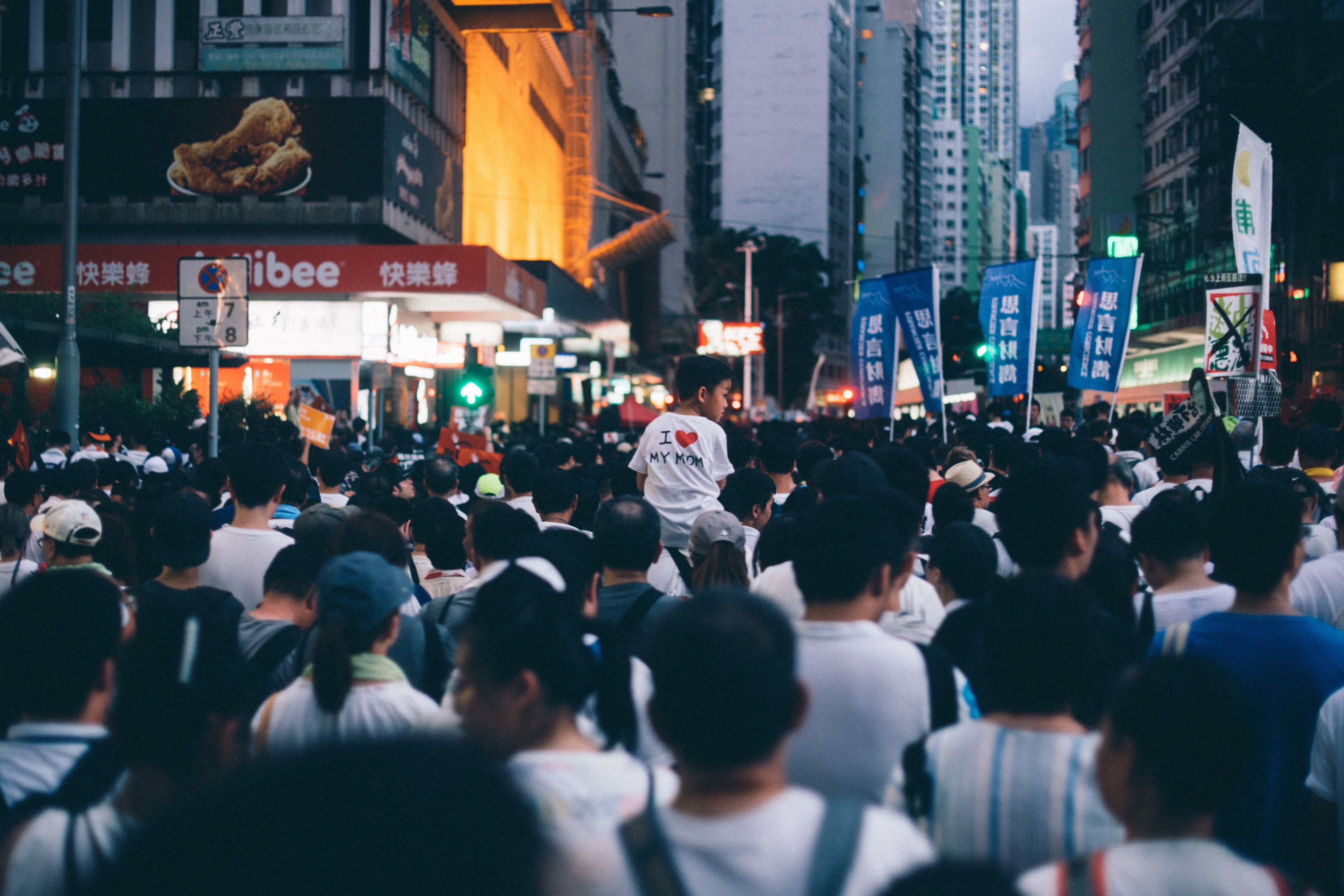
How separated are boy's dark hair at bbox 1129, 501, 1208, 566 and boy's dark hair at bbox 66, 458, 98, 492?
20.4ft

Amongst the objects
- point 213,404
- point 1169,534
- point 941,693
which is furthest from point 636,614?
point 213,404

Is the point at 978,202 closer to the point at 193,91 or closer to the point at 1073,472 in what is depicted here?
the point at 193,91

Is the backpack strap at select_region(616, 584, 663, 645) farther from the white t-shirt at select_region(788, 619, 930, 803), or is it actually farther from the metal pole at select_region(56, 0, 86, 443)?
the metal pole at select_region(56, 0, 86, 443)

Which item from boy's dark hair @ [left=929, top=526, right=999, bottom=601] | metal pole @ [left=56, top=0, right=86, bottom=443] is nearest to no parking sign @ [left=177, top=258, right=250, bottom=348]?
metal pole @ [left=56, top=0, right=86, bottom=443]

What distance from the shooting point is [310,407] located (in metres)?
10.8

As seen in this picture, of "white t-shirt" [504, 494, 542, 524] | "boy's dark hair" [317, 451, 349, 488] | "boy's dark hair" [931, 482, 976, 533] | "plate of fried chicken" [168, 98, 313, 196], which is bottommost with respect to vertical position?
"white t-shirt" [504, 494, 542, 524]

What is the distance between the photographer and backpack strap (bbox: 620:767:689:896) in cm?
197

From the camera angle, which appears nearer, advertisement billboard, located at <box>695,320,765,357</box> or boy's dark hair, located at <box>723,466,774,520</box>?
boy's dark hair, located at <box>723,466,774,520</box>

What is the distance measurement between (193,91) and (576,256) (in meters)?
19.0

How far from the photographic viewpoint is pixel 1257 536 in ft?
11.9

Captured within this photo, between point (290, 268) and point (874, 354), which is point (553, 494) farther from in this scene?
point (290, 268)

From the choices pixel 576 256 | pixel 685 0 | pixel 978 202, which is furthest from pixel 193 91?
pixel 978 202

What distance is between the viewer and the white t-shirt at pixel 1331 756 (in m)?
3.31

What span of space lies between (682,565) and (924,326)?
936 cm
